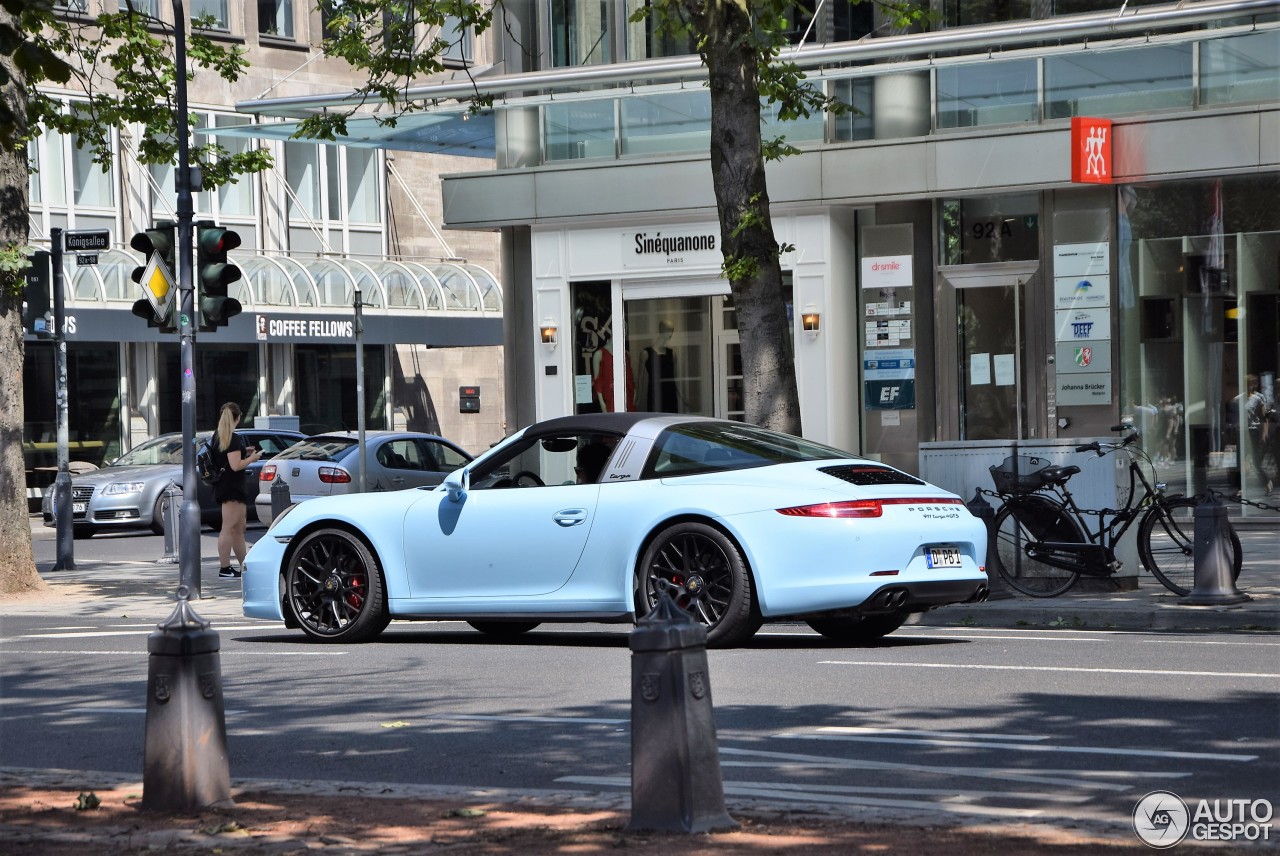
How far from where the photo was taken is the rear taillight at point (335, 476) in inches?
970

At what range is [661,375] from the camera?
82.0ft

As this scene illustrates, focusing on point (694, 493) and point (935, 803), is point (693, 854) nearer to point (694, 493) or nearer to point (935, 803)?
point (935, 803)

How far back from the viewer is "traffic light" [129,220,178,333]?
16922 millimetres

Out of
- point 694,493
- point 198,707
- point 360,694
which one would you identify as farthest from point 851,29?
point 198,707

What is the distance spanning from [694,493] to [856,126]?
43.8 feet

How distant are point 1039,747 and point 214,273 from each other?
11253mm

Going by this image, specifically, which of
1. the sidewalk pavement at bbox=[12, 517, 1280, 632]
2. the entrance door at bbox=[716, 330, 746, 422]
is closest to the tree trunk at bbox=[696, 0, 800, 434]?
the sidewalk pavement at bbox=[12, 517, 1280, 632]

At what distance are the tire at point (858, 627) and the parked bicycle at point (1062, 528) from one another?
231 cm

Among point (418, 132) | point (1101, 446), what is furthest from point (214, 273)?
point (418, 132)

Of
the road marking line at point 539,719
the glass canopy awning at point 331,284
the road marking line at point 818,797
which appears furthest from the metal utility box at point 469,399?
the road marking line at point 818,797

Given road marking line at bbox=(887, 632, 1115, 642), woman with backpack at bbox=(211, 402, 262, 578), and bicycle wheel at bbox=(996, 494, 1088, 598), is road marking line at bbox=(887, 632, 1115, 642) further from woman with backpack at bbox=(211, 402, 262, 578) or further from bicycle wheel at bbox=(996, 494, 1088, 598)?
woman with backpack at bbox=(211, 402, 262, 578)

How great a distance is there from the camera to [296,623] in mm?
12555

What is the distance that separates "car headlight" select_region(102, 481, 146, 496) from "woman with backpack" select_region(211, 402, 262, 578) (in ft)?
28.0

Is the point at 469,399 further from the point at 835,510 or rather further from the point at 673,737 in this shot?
the point at 673,737
